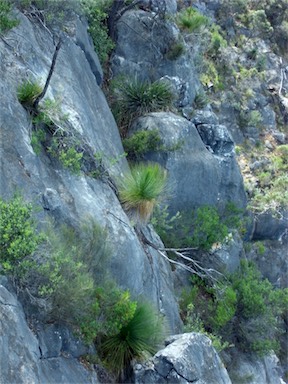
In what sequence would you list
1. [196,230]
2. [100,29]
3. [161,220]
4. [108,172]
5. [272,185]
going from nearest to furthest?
[108,172]
[161,220]
[196,230]
[100,29]
[272,185]

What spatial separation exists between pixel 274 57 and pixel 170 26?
23.1 feet

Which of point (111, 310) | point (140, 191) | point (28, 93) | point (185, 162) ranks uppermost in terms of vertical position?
point (28, 93)

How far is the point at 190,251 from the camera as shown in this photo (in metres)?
10.8

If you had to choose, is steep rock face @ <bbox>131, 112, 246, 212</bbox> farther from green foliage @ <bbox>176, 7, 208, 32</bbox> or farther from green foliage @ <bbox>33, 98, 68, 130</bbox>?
green foliage @ <bbox>176, 7, 208, 32</bbox>

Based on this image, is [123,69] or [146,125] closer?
[146,125]

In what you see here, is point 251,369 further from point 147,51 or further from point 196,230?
point 147,51

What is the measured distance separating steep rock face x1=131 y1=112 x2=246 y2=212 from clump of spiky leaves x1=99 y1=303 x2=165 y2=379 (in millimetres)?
3979

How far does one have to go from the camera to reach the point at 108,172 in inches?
308

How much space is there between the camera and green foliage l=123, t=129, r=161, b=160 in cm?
1009

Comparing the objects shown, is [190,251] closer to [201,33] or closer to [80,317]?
[80,317]

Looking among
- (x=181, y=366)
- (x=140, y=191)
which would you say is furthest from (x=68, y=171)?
(x=181, y=366)

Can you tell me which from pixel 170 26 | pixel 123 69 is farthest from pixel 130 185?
pixel 170 26

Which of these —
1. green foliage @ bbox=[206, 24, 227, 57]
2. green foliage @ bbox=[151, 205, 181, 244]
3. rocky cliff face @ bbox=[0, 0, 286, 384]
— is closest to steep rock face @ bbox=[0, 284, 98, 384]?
rocky cliff face @ bbox=[0, 0, 286, 384]

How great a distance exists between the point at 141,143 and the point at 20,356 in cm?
606
